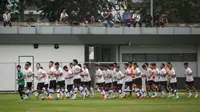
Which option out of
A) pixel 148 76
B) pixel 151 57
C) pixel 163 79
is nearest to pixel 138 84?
pixel 148 76

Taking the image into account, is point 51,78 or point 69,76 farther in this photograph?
point 51,78

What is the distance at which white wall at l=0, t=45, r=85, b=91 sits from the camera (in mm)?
50719

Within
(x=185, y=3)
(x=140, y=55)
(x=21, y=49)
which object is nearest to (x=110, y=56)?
(x=140, y=55)

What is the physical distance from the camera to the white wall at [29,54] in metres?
50.7

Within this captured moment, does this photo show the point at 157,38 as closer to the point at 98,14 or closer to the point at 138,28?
the point at 138,28

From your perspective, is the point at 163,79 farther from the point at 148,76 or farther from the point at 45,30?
the point at 45,30

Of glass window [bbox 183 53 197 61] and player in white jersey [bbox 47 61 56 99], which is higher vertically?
glass window [bbox 183 53 197 61]

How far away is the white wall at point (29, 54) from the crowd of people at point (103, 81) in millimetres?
10609

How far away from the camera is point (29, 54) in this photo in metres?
51.9

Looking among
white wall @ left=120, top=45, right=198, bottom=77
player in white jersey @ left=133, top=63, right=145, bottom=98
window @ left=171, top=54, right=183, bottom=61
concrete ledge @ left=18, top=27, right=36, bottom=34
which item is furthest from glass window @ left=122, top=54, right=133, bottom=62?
player in white jersey @ left=133, top=63, right=145, bottom=98

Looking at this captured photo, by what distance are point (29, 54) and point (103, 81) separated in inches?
509

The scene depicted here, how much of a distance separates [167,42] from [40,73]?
18.6m

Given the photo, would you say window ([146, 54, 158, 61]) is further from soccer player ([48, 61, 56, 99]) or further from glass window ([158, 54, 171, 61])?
soccer player ([48, 61, 56, 99])

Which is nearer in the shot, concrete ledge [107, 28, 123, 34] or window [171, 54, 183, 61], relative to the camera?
concrete ledge [107, 28, 123, 34]
